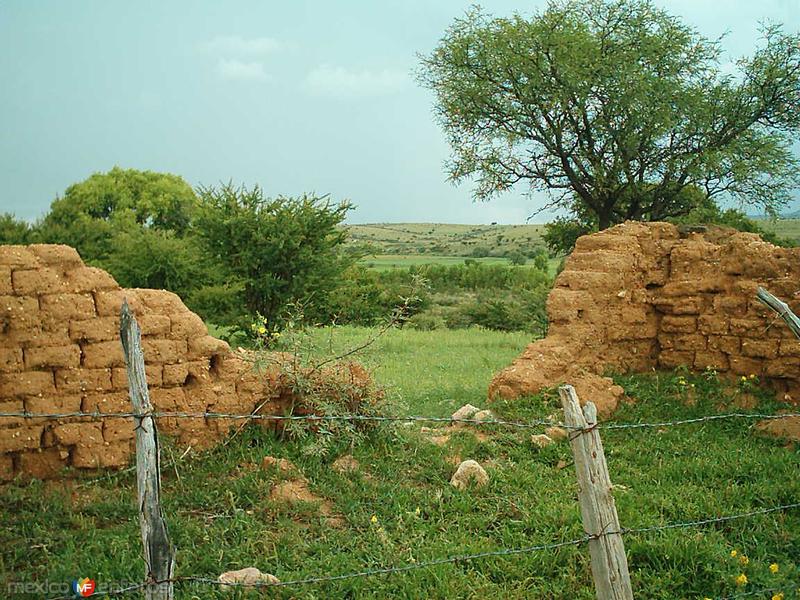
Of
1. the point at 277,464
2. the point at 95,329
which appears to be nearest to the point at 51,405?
the point at 95,329

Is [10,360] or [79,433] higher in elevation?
[10,360]

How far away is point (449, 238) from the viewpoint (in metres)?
68.9

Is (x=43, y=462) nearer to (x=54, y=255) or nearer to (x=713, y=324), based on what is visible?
(x=54, y=255)

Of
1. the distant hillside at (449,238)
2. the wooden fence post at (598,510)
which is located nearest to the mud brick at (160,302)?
the wooden fence post at (598,510)

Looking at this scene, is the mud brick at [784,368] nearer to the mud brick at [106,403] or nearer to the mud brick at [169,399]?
the mud brick at [169,399]

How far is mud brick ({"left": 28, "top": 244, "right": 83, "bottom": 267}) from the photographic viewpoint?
6.43 meters

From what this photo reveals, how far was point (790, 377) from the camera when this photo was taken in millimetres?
8789

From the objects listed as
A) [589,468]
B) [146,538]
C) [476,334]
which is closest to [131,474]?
[146,538]

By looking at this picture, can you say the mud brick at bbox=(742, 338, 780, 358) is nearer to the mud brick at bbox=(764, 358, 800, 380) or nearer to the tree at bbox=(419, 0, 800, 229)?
the mud brick at bbox=(764, 358, 800, 380)

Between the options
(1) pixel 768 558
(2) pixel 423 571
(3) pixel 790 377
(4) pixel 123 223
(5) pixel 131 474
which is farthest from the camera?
(4) pixel 123 223

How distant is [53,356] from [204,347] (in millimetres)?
1251

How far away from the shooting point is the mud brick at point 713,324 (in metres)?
9.38

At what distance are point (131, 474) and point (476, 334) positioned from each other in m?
16.0

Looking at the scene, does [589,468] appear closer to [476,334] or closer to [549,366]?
[549,366]
